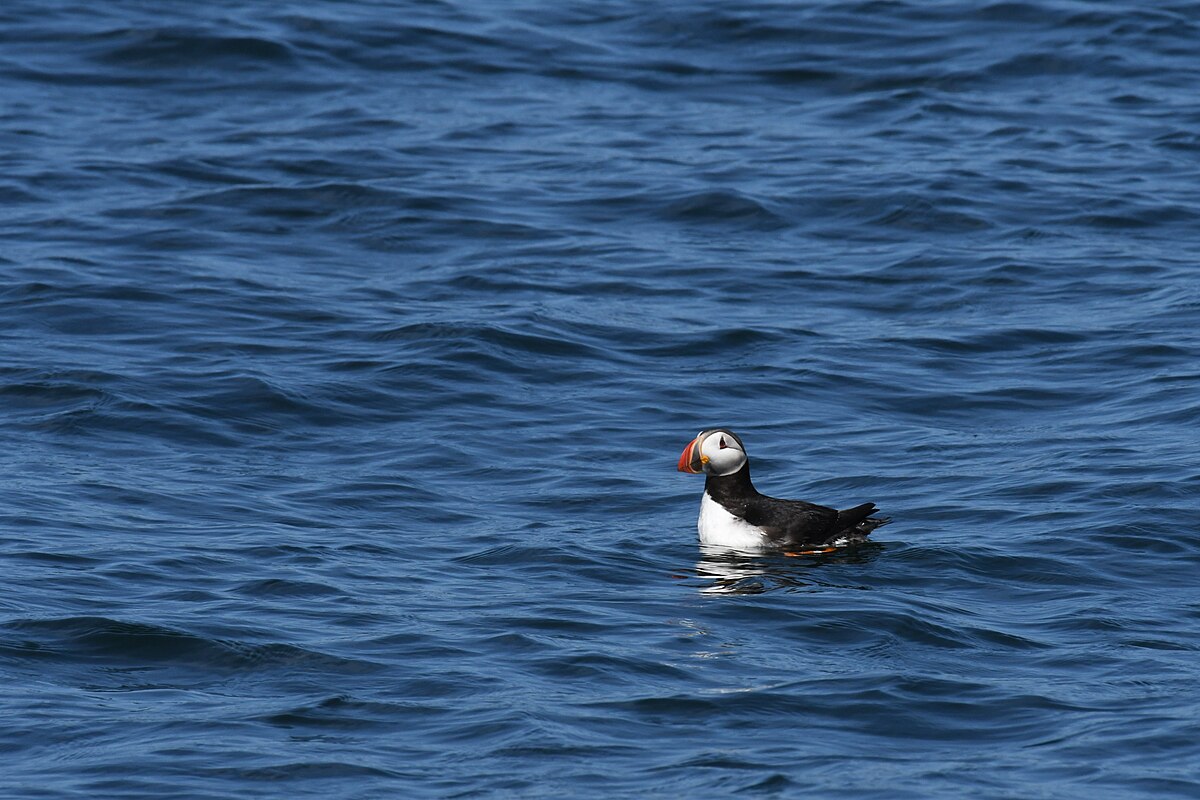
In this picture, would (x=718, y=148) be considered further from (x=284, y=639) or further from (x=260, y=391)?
(x=284, y=639)

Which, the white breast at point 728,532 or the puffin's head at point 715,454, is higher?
the puffin's head at point 715,454

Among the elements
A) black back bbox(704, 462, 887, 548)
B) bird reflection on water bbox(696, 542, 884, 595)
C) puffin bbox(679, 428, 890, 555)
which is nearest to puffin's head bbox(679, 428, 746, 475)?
puffin bbox(679, 428, 890, 555)

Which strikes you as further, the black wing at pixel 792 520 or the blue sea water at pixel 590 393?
the black wing at pixel 792 520

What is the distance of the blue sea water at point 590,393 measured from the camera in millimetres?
8906

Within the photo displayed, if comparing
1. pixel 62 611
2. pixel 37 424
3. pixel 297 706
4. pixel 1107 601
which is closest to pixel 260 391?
pixel 37 424

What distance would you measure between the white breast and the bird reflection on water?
4 cm

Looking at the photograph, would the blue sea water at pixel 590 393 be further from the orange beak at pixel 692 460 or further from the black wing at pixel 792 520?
the orange beak at pixel 692 460

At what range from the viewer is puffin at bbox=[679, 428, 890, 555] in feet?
38.6

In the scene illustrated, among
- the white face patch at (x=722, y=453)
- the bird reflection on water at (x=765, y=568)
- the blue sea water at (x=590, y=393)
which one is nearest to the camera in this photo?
the blue sea water at (x=590, y=393)

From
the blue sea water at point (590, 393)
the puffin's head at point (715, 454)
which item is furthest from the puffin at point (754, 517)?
the blue sea water at point (590, 393)

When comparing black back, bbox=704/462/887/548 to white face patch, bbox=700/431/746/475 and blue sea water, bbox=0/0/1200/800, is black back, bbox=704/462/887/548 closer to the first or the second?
white face patch, bbox=700/431/746/475

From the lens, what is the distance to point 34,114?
2294cm

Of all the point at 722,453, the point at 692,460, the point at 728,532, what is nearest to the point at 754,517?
the point at 728,532

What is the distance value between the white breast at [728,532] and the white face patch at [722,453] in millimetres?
354
